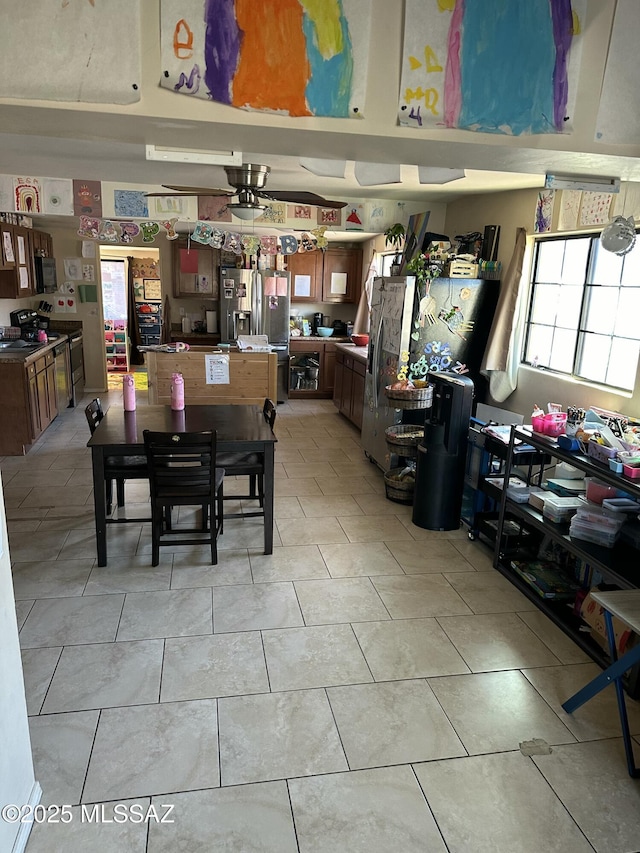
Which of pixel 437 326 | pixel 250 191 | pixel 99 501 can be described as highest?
pixel 250 191

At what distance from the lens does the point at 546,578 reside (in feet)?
11.1

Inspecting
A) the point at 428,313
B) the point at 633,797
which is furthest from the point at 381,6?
the point at 428,313

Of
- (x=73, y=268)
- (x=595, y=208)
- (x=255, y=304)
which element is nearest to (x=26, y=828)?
(x=595, y=208)

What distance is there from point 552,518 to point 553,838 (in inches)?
64.5

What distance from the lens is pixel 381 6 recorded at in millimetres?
1656

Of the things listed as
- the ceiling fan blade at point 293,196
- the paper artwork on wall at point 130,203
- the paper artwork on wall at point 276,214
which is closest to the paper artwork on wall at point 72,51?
the ceiling fan blade at point 293,196

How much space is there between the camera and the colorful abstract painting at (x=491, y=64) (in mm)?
1691

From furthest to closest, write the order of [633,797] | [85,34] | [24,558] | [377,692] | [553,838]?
[24,558] → [377,692] → [633,797] → [553,838] → [85,34]

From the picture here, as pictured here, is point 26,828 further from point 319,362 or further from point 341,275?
point 341,275

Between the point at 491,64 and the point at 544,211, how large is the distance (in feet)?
9.26

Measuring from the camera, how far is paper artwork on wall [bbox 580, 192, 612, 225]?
143 inches

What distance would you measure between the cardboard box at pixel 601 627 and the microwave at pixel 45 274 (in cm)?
693

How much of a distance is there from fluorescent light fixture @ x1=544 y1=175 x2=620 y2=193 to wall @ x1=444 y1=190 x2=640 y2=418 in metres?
1.57

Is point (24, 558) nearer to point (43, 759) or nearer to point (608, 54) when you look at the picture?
point (43, 759)
